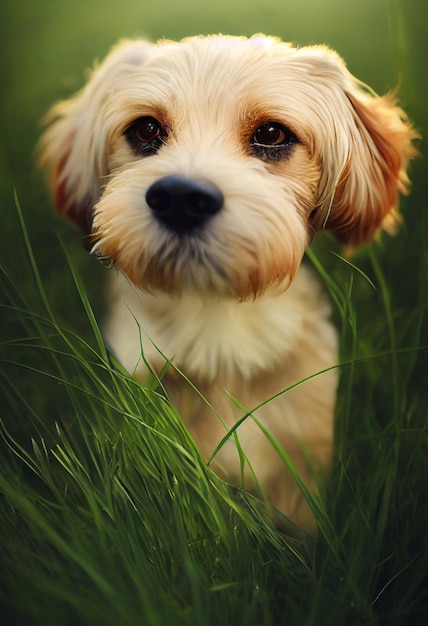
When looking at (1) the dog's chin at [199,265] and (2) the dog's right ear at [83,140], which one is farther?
(2) the dog's right ear at [83,140]

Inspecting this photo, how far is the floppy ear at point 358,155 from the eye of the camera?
1.00 metres

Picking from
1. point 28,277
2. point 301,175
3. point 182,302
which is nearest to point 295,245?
point 301,175

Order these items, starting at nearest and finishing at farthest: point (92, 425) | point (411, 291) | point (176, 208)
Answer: point (176, 208) < point (92, 425) < point (411, 291)

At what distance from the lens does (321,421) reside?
1.17 meters

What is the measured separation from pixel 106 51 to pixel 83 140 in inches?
6.2

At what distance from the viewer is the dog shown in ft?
3.01

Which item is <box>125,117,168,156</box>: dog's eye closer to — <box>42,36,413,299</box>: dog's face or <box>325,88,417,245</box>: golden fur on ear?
<box>42,36,413,299</box>: dog's face

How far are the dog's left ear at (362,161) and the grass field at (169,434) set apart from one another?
0.04 meters

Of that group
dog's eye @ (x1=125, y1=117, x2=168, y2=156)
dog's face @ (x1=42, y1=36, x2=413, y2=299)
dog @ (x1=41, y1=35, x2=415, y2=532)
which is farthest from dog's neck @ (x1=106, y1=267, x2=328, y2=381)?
dog's eye @ (x1=125, y1=117, x2=168, y2=156)

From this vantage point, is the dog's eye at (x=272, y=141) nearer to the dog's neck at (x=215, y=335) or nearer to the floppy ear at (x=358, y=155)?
the floppy ear at (x=358, y=155)

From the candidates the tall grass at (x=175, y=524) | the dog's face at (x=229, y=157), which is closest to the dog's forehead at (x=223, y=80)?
the dog's face at (x=229, y=157)

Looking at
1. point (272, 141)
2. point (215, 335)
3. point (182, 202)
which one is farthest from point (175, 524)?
point (272, 141)

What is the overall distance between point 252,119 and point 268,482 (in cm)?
63

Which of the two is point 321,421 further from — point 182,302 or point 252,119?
point 252,119
